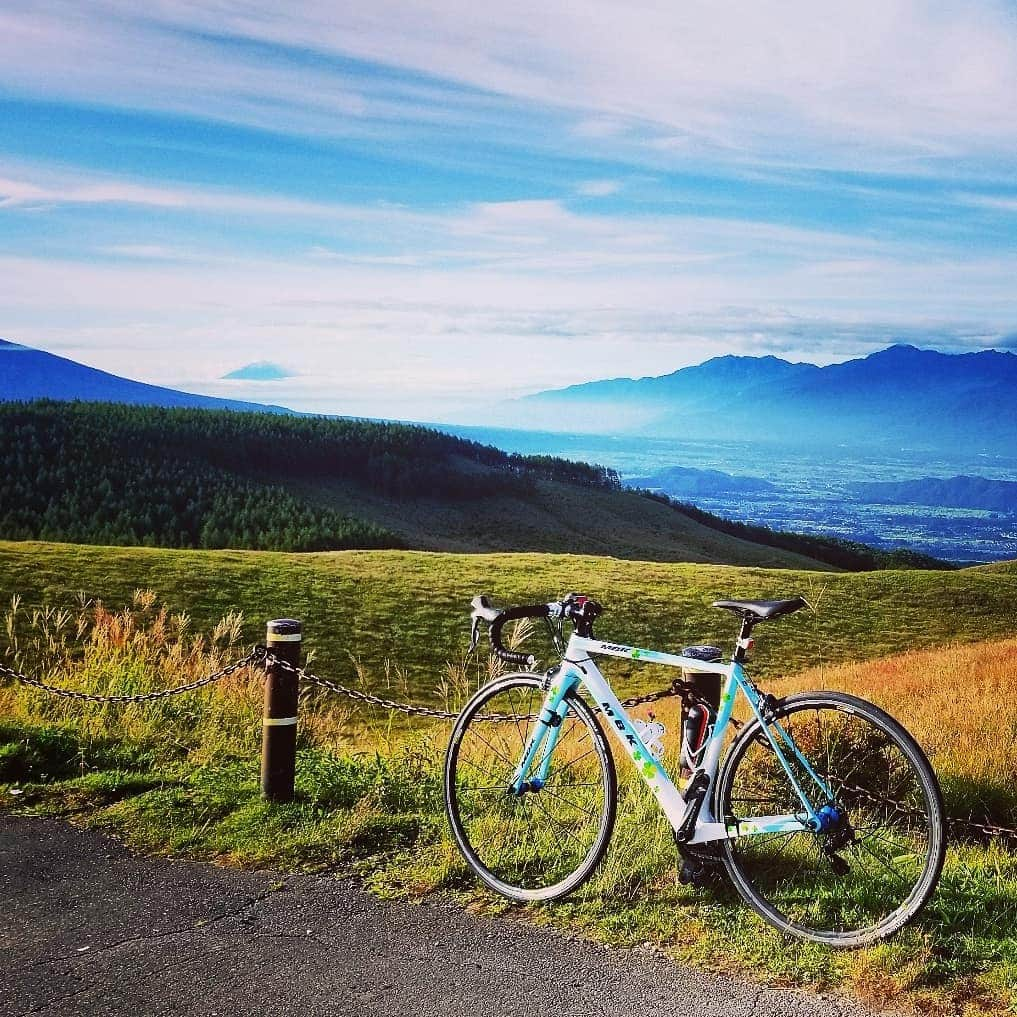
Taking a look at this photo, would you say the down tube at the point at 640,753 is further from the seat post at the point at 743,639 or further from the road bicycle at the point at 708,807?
the seat post at the point at 743,639

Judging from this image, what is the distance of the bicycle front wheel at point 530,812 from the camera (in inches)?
220

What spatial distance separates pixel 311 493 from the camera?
154 m

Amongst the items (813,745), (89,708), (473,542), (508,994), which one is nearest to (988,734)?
(813,745)

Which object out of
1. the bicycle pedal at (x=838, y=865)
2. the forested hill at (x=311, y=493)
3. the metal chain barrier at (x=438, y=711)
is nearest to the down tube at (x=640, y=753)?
the metal chain barrier at (x=438, y=711)

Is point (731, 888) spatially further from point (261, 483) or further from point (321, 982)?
point (261, 483)

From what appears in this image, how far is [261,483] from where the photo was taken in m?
154

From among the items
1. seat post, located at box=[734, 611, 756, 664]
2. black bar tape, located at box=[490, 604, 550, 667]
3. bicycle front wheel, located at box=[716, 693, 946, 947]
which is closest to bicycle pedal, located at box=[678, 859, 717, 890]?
bicycle front wheel, located at box=[716, 693, 946, 947]

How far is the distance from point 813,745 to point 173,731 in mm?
5458

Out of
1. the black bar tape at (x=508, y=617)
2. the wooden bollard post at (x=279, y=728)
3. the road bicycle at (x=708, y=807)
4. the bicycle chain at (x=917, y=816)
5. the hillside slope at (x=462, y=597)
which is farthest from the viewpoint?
the hillside slope at (x=462, y=597)

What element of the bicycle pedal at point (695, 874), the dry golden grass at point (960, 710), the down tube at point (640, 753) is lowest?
the dry golden grass at point (960, 710)

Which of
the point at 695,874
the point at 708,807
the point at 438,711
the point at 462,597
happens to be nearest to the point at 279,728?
the point at 438,711

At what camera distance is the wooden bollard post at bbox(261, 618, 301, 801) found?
7293mm

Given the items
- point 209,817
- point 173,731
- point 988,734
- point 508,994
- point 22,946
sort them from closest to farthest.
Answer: point 508,994 → point 22,946 → point 209,817 → point 173,731 → point 988,734

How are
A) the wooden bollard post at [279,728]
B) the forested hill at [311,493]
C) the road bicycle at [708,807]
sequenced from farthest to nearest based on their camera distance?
the forested hill at [311,493], the wooden bollard post at [279,728], the road bicycle at [708,807]
